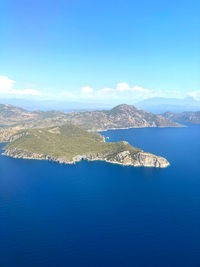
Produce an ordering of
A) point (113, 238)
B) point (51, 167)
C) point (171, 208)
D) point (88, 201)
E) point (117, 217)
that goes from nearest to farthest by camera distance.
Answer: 1. point (113, 238)
2. point (117, 217)
3. point (171, 208)
4. point (88, 201)
5. point (51, 167)

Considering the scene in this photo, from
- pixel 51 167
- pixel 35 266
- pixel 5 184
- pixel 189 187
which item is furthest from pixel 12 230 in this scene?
pixel 189 187

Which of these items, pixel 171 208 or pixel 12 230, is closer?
pixel 12 230

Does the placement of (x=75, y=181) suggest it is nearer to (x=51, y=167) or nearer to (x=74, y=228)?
(x=51, y=167)

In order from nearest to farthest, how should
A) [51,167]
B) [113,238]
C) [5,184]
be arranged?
1. [113,238]
2. [5,184]
3. [51,167]

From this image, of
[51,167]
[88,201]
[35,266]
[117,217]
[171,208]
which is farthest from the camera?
[51,167]

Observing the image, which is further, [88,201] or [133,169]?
[133,169]

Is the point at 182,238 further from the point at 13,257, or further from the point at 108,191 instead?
the point at 13,257
